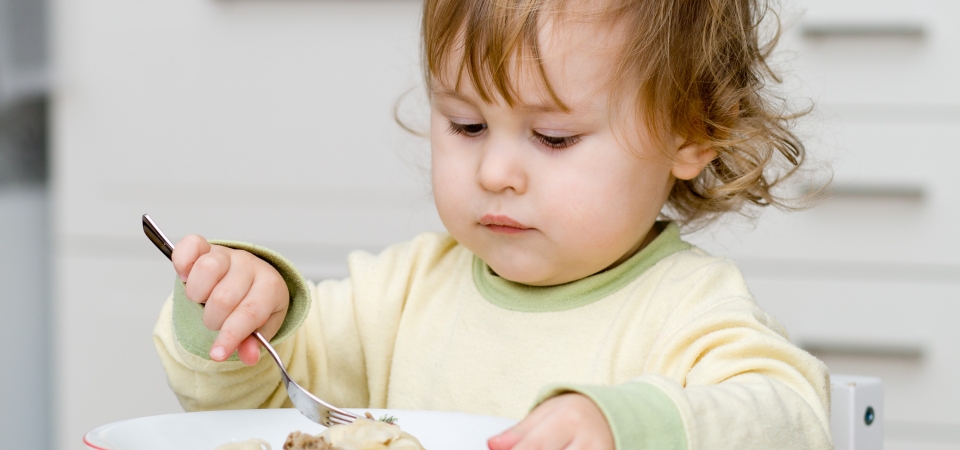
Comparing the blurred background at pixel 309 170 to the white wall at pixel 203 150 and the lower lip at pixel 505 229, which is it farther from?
the lower lip at pixel 505 229

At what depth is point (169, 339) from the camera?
2.79 feet

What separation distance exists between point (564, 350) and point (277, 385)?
255 mm

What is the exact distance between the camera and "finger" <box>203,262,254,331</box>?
75cm

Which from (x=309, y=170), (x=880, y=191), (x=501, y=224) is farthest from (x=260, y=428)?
(x=880, y=191)

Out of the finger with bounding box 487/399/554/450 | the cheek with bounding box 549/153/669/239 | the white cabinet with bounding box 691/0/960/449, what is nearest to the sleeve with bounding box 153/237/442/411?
the cheek with bounding box 549/153/669/239

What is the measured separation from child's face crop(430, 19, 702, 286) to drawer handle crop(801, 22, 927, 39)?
69cm

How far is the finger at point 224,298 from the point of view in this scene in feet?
2.46

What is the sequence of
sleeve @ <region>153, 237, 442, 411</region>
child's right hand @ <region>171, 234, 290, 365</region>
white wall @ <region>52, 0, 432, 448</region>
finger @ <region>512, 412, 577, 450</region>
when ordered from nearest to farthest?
1. finger @ <region>512, 412, 577, 450</region>
2. child's right hand @ <region>171, 234, 290, 365</region>
3. sleeve @ <region>153, 237, 442, 411</region>
4. white wall @ <region>52, 0, 432, 448</region>

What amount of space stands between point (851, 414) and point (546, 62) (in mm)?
406

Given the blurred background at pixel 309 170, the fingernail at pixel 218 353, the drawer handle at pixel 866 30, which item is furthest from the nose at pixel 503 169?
the drawer handle at pixel 866 30

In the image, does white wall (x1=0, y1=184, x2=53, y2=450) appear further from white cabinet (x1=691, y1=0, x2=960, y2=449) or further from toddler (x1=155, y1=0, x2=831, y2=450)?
white cabinet (x1=691, y1=0, x2=960, y2=449)

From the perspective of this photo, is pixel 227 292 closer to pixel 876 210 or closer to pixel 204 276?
pixel 204 276

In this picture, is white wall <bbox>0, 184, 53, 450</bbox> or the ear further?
white wall <bbox>0, 184, 53, 450</bbox>

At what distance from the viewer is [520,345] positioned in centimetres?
88
